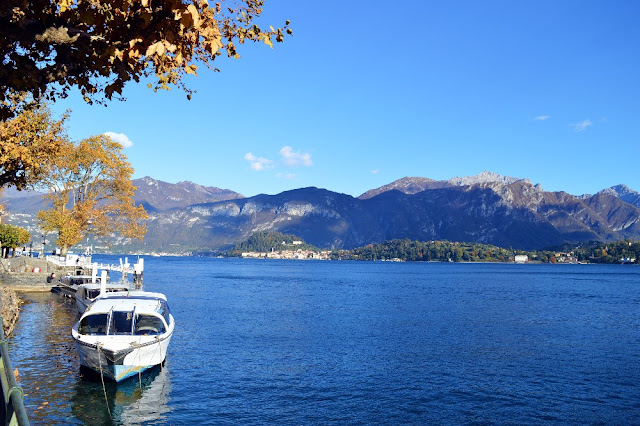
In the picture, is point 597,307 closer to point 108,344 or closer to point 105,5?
point 108,344

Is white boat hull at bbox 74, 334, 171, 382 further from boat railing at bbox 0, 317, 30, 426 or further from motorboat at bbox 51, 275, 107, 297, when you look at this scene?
motorboat at bbox 51, 275, 107, 297

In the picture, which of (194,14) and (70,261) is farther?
(70,261)

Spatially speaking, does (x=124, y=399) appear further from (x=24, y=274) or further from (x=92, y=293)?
(x=24, y=274)

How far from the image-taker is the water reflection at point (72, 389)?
22.2 meters

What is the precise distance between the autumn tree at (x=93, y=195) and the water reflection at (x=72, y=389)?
32451 mm

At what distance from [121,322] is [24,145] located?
13.1 meters

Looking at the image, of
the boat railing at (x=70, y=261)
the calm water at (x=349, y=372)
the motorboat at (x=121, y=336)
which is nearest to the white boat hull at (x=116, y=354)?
the motorboat at (x=121, y=336)

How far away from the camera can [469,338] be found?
4581 cm

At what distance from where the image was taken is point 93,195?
69.7 metres

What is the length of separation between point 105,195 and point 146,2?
2705 inches

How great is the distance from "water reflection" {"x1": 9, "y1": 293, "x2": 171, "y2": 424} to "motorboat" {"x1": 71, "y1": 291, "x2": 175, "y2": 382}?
83cm

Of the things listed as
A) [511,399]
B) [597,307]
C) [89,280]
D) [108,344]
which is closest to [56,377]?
[108,344]

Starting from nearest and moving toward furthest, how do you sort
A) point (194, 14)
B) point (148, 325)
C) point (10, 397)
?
point (10, 397) → point (194, 14) → point (148, 325)

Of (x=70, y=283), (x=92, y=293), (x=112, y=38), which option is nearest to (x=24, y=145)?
(x=92, y=293)
